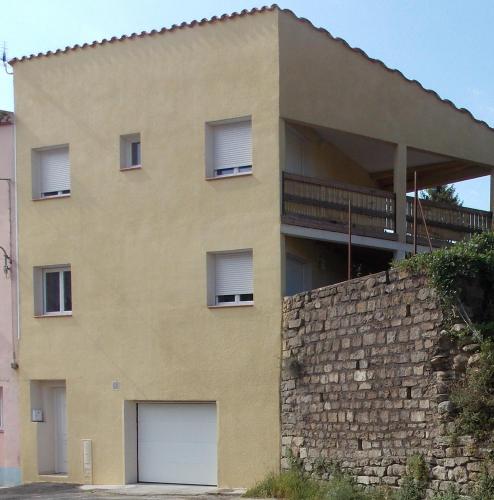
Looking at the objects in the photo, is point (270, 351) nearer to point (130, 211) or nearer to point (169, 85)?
point (130, 211)

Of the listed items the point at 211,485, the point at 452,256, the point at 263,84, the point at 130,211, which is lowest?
the point at 211,485

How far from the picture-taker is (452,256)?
12688mm

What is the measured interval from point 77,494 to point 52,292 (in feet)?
14.9

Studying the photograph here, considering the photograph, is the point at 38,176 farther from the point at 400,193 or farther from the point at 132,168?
the point at 400,193

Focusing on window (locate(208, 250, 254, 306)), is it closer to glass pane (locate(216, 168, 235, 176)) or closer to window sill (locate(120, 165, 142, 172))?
glass pane (locate(216, 168, 235, 176))

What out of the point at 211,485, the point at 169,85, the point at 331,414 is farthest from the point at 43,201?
the point at 331,414

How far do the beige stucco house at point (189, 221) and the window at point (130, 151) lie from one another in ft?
0.14

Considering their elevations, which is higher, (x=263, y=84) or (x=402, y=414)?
(x=263, y=84)

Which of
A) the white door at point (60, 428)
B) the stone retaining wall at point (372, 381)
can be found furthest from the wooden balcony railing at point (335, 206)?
the white door at point (60, 428)

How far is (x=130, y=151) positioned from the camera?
1916 cm

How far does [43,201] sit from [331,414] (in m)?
8.21

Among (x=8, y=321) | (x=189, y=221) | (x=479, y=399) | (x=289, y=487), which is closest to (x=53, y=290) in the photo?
(x=8, y=321)

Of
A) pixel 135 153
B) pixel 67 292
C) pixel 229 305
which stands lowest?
pixel 229 305

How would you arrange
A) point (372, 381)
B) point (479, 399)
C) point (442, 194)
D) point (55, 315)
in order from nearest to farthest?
point (479, 399) → point (372, 381) → point (55, 315) → point (442, 194)
